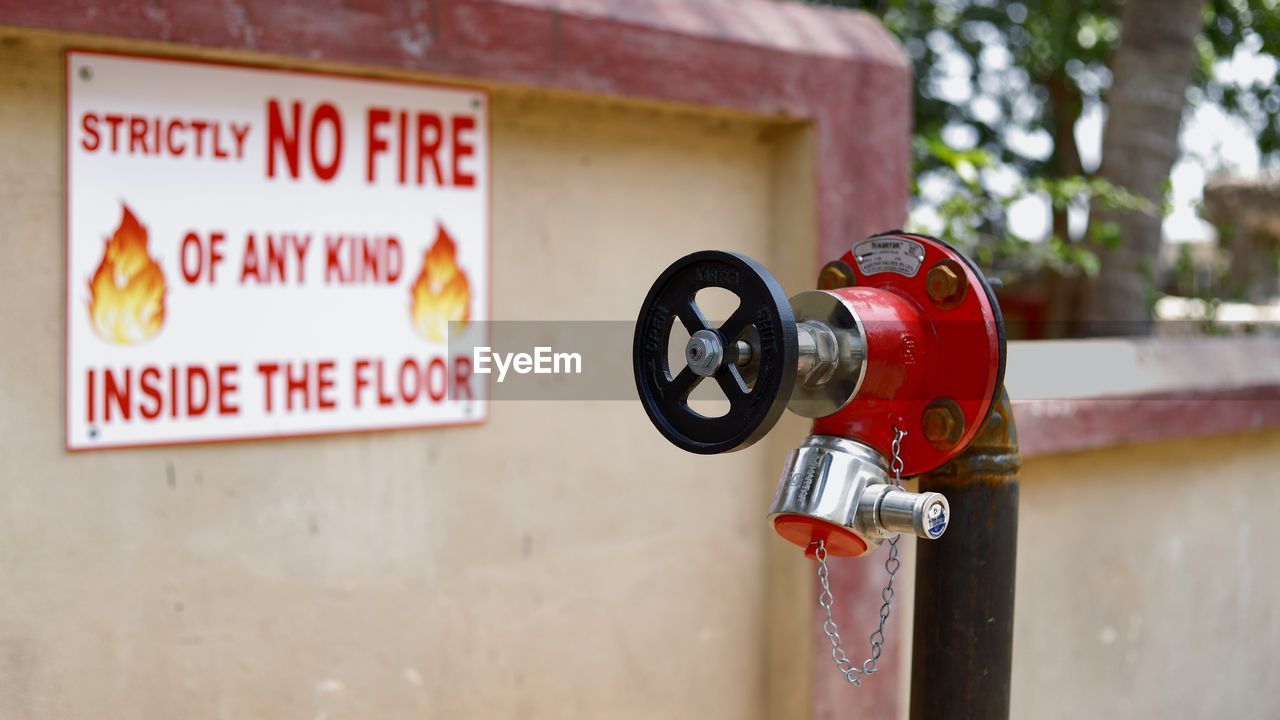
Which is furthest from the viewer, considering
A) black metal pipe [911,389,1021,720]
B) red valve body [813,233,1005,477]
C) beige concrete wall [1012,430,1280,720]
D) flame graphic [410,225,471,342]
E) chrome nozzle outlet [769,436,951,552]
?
Answer: beige concrete wall [1012,430,1280,720]

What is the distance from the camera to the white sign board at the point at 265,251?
7.40ft

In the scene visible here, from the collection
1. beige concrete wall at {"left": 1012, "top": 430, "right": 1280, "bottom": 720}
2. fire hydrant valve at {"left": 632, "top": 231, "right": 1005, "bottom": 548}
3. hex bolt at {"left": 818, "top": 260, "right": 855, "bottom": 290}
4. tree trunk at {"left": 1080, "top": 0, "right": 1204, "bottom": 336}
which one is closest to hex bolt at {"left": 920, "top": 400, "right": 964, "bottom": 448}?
fire hydrant valve at {"left": 632, "top": 231, "right": 1005, "bottom": 548}

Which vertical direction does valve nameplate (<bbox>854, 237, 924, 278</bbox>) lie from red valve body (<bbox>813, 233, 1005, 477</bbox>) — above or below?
above

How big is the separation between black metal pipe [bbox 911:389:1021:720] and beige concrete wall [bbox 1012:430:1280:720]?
1.49m

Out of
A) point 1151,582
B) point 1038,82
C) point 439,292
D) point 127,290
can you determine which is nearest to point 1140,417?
point 1151,582

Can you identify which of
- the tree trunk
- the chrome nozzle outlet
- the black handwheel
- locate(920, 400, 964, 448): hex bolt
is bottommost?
the chrome nozzle outlet

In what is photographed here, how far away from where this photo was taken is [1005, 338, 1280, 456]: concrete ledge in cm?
311

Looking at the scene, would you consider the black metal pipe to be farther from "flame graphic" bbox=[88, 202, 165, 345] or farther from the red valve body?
"flame graphic" bbox=[88, 202, 165, 345]

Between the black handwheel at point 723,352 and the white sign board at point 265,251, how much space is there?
118 cm

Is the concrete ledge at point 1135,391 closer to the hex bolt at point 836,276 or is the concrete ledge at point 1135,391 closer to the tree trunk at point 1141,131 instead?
the tree trunk at point 1141,131

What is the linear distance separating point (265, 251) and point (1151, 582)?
2766 mm

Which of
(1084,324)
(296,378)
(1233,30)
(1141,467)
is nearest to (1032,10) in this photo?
(1233,30)

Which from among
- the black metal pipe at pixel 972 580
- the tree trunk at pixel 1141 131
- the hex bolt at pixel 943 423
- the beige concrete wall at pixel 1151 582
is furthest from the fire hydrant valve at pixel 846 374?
the tree trunk at pixel 1141 131

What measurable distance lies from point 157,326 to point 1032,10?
24.8 feet
